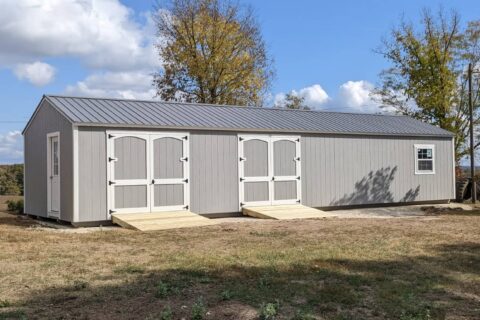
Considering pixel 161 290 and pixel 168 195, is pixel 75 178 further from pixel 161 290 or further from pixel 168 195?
pixel 161 290

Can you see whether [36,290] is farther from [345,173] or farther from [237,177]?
[345,173]

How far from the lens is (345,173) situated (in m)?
16.0

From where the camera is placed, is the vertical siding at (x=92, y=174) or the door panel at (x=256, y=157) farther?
the door panel at (x=256, y=157)

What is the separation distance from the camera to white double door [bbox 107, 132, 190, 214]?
12.0m

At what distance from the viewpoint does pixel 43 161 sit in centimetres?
1328

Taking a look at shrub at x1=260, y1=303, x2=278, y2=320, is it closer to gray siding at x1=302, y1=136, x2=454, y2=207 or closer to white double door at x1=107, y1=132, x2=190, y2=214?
white double door at x1=107, y1=132, x2=190, y2=214

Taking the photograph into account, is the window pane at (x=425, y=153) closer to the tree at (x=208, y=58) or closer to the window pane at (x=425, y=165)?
the window pane at (x=425, y=165)

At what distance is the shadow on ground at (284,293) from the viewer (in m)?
4.89

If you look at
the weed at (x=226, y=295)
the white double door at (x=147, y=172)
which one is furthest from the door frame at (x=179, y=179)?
the weed at (x=226, y=295)

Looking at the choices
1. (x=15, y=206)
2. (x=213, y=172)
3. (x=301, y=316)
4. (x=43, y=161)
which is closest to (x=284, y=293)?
(x=301, y=316)

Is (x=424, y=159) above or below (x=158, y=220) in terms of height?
above

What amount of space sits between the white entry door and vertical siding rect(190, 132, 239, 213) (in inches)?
→ 122

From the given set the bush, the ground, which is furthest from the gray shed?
the ground

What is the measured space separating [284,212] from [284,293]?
26.9 ft
